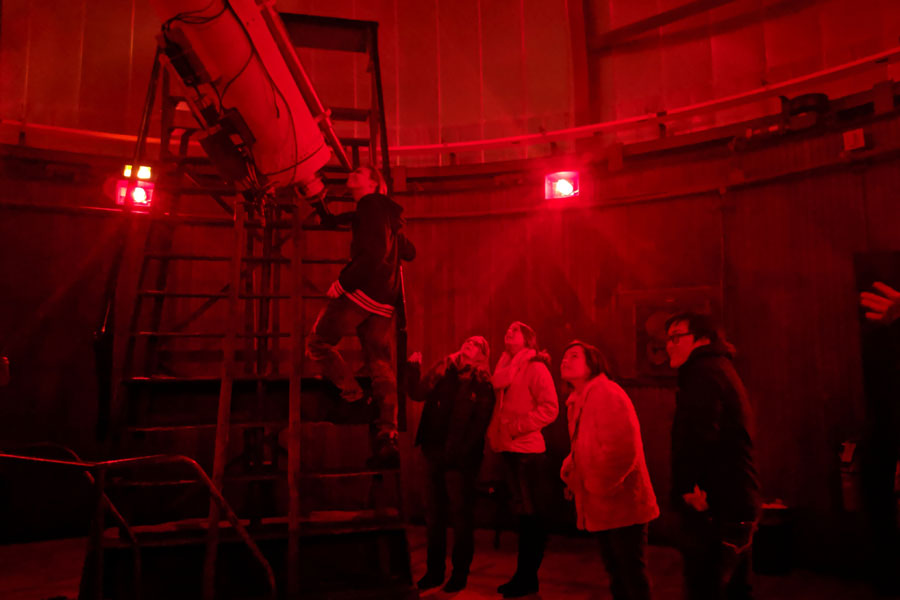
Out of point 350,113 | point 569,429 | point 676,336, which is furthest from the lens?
point 350,113

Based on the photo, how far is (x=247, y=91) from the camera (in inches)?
123

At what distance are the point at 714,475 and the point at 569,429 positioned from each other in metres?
1.12

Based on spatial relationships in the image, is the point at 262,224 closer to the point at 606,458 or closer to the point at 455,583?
the point at 606,458

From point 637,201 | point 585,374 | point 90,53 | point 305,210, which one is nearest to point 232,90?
point 305,210

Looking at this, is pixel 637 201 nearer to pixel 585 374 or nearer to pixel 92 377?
pixel 585 374

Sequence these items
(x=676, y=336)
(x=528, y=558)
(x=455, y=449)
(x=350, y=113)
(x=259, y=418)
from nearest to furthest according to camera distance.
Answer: (x=676, y=336), (x=259, y=418), (x=528, y=558), (x=455, y=449), (x=350, y=113)

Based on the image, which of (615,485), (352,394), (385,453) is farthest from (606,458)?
(352,394)

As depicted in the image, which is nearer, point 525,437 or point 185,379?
point 185,379

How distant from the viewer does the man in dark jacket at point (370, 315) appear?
356cm

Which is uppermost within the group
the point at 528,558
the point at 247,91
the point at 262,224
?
the point at 247,91

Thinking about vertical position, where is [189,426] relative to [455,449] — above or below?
above

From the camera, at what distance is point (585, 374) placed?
360 cm

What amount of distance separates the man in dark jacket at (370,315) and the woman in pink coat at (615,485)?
108 centimetres

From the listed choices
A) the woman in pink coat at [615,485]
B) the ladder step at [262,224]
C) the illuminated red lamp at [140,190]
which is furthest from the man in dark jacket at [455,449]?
the illuminated red lamp at [140,190]
